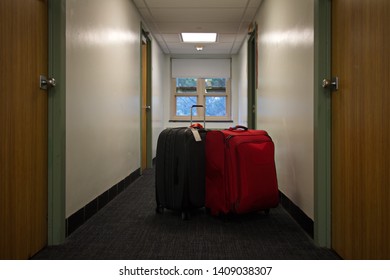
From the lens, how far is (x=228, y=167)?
2.17 m

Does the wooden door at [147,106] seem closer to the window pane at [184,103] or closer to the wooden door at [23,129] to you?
the window pane at [184,103]

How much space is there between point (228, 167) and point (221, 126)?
4.40m

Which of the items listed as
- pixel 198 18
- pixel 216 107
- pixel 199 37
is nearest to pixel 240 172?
pixel 198 18

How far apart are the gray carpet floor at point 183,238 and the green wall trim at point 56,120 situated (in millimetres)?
152

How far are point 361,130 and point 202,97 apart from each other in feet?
17.6

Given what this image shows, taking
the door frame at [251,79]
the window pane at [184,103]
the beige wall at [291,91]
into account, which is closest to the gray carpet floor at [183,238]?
the beige wall at [291,91]

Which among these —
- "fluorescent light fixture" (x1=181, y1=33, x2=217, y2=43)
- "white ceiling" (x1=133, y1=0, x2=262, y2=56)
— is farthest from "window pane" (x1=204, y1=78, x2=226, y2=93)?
"fluorescent light fixture" (x1=181, y1=33, x2=217, y2=43)

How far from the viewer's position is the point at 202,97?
6.62 metres

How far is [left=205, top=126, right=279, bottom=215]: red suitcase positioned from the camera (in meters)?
2.10

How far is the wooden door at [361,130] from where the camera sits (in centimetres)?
117

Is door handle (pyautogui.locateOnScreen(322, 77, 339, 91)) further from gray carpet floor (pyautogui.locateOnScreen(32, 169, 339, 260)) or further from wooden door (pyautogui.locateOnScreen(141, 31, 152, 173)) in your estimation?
wooden door (pyautogui.locateOnScreen(141, 31, 152, 173))

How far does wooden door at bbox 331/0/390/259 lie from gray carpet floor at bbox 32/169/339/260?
27 centimetres
